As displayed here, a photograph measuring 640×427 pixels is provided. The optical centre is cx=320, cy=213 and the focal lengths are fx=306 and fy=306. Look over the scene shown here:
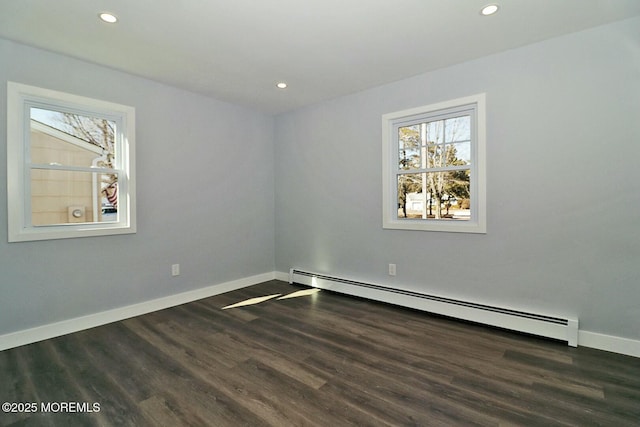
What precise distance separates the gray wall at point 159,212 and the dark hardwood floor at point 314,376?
44 cm

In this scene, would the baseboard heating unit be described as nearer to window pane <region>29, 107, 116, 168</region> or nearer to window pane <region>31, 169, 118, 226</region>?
window pane <region>31, 169, 118, 226</region>

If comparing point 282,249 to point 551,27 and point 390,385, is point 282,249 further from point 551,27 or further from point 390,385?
point 551,27

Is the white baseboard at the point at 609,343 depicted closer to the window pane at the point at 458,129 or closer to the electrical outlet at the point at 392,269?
the electrical outlet at the point at 392,269

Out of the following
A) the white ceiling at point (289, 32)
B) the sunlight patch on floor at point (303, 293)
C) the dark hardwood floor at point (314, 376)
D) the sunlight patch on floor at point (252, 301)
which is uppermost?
the white ceiling at point (289, 32)

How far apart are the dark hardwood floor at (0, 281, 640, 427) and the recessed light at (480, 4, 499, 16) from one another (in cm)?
255

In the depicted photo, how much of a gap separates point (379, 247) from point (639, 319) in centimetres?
221

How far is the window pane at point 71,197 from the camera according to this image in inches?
109

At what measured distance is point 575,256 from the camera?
2.54 metres

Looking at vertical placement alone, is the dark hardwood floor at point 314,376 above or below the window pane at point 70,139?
below

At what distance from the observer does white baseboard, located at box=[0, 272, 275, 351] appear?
2.57 metres

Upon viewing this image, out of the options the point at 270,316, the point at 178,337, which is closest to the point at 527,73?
the point at 270,316

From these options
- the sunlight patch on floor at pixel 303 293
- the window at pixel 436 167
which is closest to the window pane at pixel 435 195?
the window at pixel 436 167

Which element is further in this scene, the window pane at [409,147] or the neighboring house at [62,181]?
the window pane at [409,147]

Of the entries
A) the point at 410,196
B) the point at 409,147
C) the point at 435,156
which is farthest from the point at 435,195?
the point at 409,147
